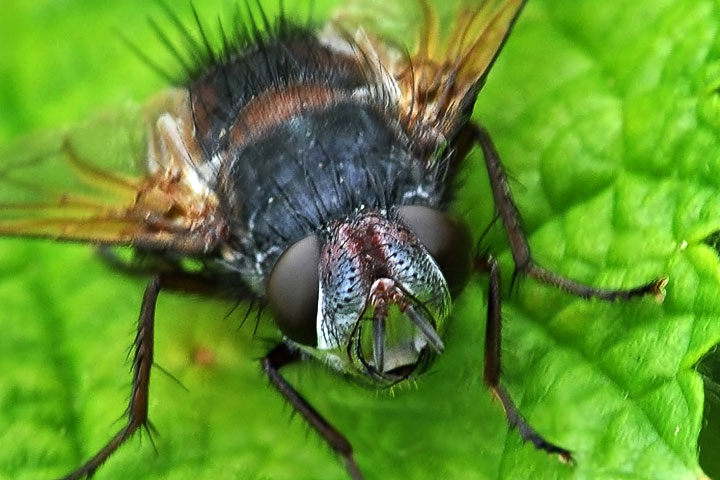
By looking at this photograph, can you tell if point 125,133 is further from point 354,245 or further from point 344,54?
point 354,245

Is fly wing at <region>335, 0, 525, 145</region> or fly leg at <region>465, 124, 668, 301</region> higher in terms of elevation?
fly wing at <region>335, 0, 525, 145</region>

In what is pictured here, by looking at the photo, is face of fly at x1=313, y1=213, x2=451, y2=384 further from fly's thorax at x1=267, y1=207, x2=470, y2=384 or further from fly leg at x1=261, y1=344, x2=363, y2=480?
fly leg at x1=261, y1=344, x2=363, y2=480

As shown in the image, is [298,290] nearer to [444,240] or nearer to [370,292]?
[370,292]

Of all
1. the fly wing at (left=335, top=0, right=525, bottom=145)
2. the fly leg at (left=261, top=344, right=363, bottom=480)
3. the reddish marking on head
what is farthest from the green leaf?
the fly wing at (left=335, top=0, right=525, bottom=145)

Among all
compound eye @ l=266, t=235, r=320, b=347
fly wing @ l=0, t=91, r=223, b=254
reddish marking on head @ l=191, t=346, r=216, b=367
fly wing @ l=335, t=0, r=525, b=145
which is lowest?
reddish marking on head @ l=191, t=346, r=216, b=367

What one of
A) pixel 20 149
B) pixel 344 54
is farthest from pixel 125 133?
pixel 344 54

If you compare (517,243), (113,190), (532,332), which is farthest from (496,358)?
(113,190)
